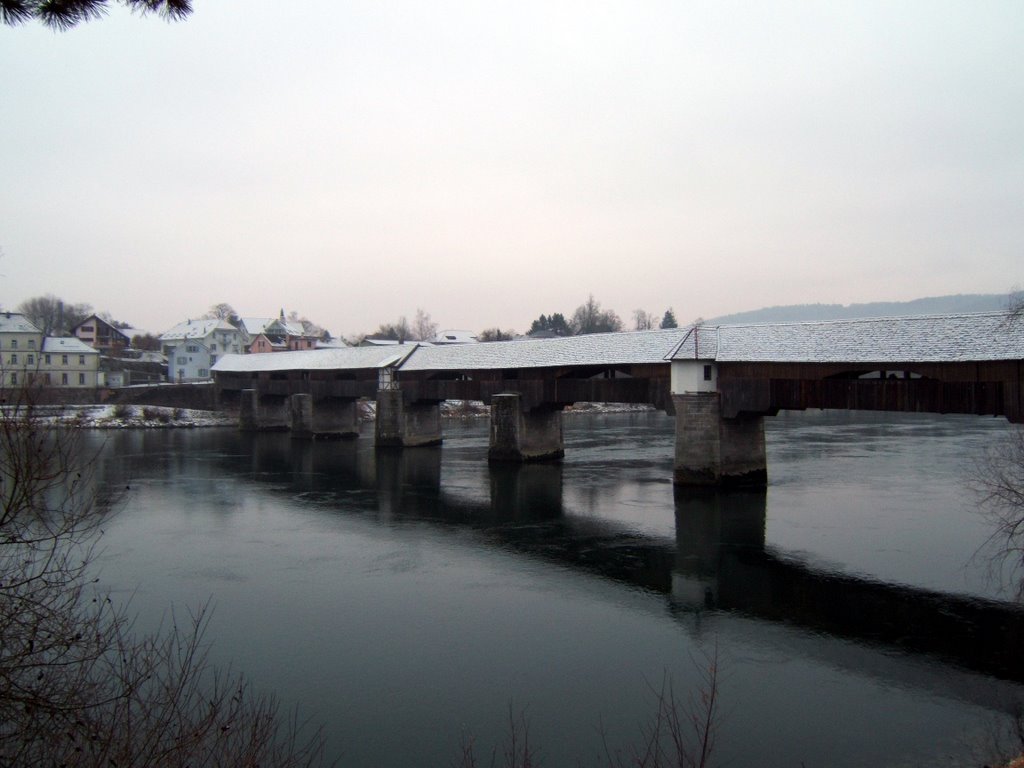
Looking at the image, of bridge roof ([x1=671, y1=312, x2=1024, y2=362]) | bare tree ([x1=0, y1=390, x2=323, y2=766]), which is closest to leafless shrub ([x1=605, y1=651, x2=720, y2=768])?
bare tree ([x1=0, y1=390, x2=323, y2=766])

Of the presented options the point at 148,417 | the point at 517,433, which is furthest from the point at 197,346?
the point at 517,433

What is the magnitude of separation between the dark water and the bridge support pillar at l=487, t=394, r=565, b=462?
117 inches

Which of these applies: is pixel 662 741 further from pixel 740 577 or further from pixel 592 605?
pixel 740 577

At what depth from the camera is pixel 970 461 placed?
2172 centimetres

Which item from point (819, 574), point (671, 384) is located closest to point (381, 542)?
point (819, 574)

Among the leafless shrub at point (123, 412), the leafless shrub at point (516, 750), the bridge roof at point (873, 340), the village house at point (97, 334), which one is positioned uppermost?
the village house at point (97, 334)

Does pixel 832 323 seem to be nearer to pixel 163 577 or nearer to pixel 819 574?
pixel 819 574

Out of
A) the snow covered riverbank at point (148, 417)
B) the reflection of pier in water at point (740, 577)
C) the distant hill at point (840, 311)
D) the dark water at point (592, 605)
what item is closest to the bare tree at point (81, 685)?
the dark water at point (592, 605)

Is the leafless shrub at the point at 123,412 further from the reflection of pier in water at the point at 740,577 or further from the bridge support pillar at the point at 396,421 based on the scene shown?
the reflection of pier in water at the point at 740,577

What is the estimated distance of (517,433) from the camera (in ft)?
76.8

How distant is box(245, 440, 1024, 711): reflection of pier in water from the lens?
318 inches

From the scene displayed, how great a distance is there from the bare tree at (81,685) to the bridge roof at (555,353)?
45.9 ft

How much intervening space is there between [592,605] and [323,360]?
2498 centimetres

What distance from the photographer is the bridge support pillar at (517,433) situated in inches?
924
